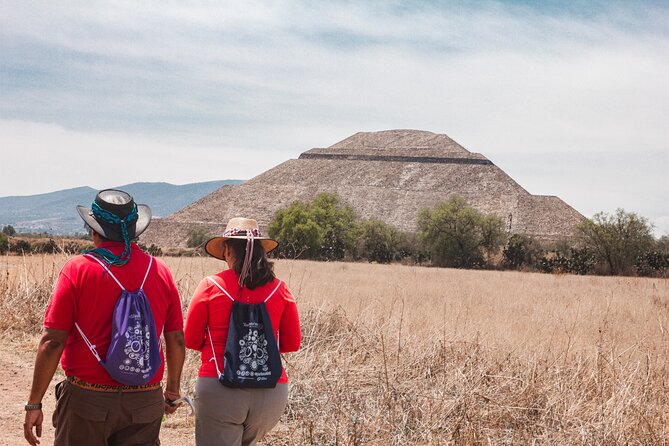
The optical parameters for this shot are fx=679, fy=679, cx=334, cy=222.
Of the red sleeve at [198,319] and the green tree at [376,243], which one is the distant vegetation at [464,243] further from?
the red sleeve at [198,319]

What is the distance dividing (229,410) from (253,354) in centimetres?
30

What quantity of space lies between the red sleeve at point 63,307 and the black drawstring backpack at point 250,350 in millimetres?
735

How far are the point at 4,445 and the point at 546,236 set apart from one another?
9504 centimetres

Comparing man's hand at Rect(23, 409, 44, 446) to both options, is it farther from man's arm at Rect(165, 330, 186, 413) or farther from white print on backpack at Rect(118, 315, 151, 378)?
man's arm at Rect(165, 330, 186, 413)

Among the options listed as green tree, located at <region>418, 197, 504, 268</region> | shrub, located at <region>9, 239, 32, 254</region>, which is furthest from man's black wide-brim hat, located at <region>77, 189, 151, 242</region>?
green tree, located at <region>418, 197, 504, 268</region>

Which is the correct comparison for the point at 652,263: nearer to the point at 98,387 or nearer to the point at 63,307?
the point at 98,387

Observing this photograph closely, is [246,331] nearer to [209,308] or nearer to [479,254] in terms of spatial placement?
[209,308]

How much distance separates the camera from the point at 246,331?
3432 millimetres

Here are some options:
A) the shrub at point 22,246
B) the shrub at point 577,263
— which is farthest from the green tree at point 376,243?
the shrub at point 22,246

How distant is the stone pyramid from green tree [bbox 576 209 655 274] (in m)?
47.9

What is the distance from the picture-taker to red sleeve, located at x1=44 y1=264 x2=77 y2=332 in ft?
9.93

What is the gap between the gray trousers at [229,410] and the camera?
11.1 feet

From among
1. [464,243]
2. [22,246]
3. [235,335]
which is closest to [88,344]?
[235,335]

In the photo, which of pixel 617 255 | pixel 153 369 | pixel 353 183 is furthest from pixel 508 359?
pixel 353 183
